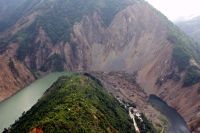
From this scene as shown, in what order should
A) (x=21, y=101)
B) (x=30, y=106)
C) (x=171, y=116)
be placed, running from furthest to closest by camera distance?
(x=21, y=101)
(x=171, y=116)
(x=30, y=106)

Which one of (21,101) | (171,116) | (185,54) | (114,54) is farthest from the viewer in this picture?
(114,54)

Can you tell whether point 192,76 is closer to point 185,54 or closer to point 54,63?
point 185,54

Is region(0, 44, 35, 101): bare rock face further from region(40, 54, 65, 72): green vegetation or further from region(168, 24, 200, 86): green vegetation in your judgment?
region(168, 24, 200, 86): green vegetation

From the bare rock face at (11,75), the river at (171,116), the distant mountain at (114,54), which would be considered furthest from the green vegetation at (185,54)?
the bare rock face at (11,75)

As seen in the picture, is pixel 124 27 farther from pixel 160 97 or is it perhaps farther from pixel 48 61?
pixel 160 97

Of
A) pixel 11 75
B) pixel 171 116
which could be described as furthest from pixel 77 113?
pixel 11 75

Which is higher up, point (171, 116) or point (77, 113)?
point (77, 113)

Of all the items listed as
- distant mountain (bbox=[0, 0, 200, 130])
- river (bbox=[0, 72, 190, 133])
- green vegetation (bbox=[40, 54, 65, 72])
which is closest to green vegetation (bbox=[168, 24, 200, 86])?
distant mountain (bbox=[0, 0, 200, 130])
